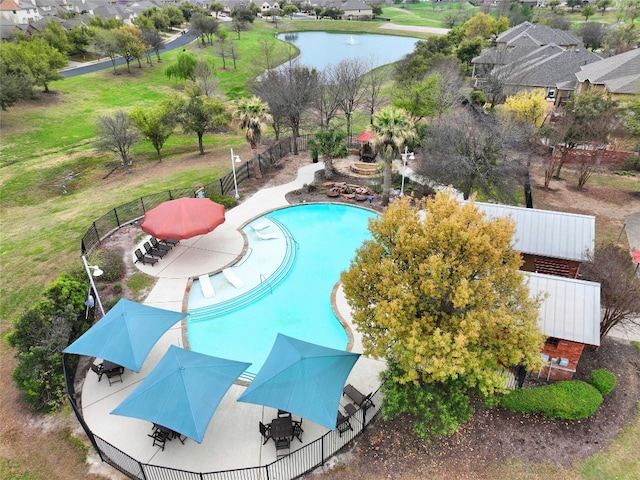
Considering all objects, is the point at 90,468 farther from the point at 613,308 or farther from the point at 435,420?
the point at 613,308

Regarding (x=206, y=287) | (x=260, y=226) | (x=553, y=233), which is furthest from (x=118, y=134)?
(x=553, y=233)

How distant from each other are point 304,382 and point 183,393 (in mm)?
3551

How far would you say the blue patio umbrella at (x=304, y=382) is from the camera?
11336mm

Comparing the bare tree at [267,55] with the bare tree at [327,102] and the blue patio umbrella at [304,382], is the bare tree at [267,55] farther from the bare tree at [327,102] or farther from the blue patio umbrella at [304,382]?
the blue patio umbrella at [304,382]

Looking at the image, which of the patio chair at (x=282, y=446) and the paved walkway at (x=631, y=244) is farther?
the paved walkway at (x=631, y=244)

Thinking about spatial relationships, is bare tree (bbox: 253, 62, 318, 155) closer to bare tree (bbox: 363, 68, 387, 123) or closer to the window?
bare tree (bbox: 363, 68, 387, 123)

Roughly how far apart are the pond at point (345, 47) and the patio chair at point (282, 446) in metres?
73.9

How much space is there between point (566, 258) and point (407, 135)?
36.9ft

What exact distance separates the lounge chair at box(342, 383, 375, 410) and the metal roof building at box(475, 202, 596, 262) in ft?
31.9

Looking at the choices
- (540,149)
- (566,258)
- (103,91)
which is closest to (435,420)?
(566,258)

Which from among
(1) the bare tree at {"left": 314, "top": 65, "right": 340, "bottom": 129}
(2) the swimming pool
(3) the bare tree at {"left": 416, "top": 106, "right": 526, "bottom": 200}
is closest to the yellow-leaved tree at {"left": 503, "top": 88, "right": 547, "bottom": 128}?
(3) the bare tree at {"left": 416, "top": 106, "right": 526, "bottom": 200}

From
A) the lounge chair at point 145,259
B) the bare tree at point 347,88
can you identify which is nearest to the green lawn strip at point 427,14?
the bare tree at point 347,88

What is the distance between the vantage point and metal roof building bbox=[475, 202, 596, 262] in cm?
1748

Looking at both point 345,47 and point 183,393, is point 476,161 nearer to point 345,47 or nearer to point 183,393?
point 183,393
